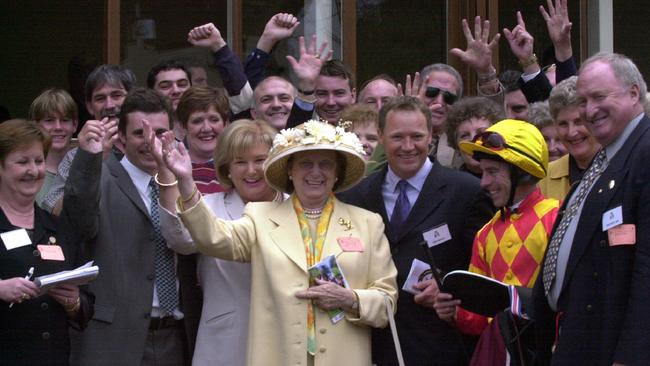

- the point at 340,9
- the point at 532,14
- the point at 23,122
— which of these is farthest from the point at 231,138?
the point at 532,14

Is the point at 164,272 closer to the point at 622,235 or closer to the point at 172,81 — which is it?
the point at 172,81

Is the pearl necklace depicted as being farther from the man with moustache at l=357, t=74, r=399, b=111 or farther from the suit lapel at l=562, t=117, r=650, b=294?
the man with moustache at l=357, t=74, r=399, b=111

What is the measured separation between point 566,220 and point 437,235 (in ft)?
2.81

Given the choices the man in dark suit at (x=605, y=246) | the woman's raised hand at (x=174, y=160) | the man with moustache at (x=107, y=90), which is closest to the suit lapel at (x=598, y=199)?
the man in dark suit at (x=605, y=246)

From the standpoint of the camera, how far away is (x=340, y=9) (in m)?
8.99

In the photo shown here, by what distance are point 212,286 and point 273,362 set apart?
1.76 feet

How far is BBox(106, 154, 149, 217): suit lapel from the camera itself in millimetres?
5555

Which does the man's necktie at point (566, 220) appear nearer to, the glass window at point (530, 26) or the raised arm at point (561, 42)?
the raised arm at point (561, 42)

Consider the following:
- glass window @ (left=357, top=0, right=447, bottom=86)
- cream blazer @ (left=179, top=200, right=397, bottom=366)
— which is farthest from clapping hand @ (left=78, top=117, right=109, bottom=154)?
glass window @ (left=357, top=0, right=447, bottom=86)

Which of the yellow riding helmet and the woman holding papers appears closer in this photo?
the woman holding papers

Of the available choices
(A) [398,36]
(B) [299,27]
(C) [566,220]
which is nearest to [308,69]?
(C) [566,220]

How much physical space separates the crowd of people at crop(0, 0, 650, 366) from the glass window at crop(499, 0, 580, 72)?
3500 mm

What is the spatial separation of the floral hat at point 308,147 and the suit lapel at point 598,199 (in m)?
1.15

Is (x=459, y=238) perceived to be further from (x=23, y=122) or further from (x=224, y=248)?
(x=23, y=122)
